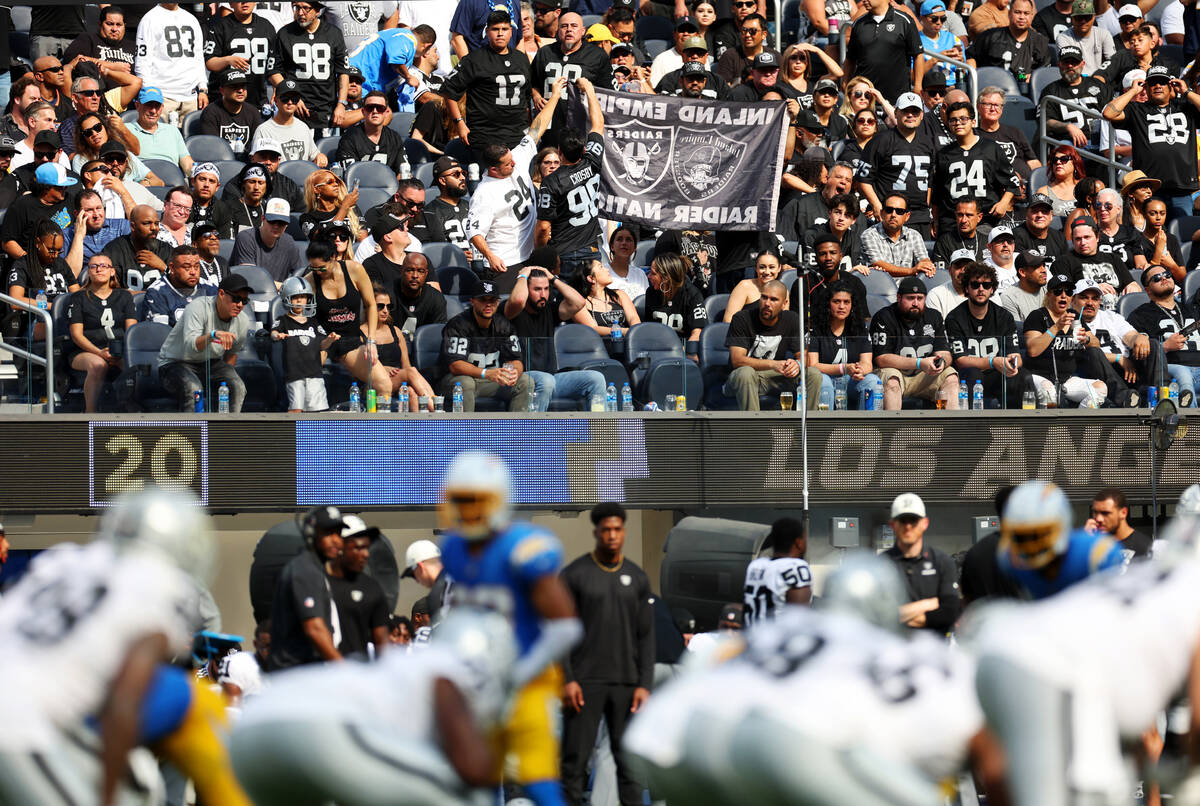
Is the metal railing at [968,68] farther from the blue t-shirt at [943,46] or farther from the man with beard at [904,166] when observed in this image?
the man with beard at [904,166]

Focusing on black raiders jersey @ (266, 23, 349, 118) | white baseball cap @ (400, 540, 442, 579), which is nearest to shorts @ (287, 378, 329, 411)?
white baseball cap @ (400, 540, 442, 579)

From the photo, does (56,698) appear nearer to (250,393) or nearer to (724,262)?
(250,393)

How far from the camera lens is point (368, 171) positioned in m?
17.2

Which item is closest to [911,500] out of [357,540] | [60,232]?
[357,540]

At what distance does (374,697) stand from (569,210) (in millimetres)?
10398

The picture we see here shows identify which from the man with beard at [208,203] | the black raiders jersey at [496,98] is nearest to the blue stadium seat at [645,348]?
the man with beard at [208,203]

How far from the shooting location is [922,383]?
1445cm

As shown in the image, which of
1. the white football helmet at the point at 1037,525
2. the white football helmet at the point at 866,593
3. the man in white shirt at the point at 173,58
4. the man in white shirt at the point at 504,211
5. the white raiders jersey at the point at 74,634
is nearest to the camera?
the white raiders jersey at the point at 74,634

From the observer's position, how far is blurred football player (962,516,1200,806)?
6.07m

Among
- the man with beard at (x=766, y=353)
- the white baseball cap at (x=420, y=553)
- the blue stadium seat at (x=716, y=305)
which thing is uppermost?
the blue stadium seat at (x=716, y=305)

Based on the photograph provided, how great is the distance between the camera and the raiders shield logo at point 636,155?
52.0 ft

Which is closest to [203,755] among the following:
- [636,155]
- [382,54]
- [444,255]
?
[444,255]

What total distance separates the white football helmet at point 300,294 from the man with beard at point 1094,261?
6.68m

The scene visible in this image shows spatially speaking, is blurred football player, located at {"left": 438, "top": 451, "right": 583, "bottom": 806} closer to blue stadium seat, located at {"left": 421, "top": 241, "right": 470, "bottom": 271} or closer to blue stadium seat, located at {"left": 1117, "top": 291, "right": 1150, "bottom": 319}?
blue stadium seat, located at {"left": 421, "top": 241, "right": 470, "bottom": 271}
